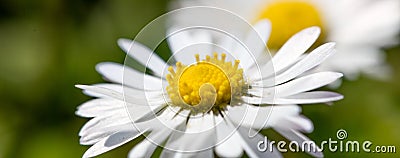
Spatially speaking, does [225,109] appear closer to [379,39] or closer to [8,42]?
[379,39]

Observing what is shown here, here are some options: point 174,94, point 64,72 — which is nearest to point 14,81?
point 64,72

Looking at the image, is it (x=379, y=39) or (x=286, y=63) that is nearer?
(x=286, y=63)

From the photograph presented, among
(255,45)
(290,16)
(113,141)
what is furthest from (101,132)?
(290,16)

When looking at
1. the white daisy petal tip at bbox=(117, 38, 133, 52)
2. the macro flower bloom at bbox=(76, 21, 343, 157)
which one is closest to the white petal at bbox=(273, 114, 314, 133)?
the macro flower bloom at bbox=(76, 21, 343, 157)

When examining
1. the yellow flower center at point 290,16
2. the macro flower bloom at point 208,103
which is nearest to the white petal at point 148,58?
the macro flower bloom at point 208,103

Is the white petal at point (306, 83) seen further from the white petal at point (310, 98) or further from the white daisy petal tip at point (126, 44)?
the white daisy petal tip at point (126, 44)
